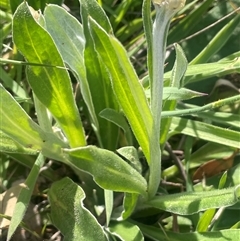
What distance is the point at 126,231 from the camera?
39.8 inches

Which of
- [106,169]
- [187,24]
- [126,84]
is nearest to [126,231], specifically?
[106,169]

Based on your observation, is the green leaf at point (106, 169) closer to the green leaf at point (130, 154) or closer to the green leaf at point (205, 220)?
the green leaf at point (130, 154)

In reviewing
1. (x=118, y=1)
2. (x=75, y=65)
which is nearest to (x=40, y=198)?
(x=75, y=65)

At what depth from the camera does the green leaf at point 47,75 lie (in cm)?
91

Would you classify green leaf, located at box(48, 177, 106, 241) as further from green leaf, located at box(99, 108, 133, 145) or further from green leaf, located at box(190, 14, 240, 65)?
green leaf, located at box(190, 14, 240, 65)

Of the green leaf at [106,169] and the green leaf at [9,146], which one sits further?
the green leaf at [9,146]

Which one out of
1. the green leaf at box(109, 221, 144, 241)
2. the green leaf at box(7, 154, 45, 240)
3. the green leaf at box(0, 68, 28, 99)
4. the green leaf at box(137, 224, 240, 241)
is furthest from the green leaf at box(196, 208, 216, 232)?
the green leaf at box(0, 68, 28, 99)

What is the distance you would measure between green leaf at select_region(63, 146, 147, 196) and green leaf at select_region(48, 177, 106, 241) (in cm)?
9

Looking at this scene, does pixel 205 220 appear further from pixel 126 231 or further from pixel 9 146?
pixel 9 146

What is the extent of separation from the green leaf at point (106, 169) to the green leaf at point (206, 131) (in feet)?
0.80

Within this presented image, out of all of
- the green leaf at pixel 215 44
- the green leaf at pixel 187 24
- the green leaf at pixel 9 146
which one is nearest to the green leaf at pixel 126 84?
the green leaf at pixel 9 146

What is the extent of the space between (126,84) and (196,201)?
0.27 m

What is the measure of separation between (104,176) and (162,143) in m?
0.27

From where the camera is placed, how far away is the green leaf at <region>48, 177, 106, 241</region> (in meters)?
0.94
